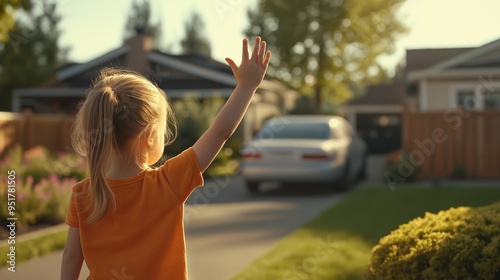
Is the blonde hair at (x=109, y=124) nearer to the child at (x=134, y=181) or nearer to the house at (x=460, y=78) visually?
the child at (x=134, y=181)

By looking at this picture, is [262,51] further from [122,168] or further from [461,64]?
[461,64]

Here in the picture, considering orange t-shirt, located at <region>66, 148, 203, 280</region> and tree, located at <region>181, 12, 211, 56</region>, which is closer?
orange t-shirt, located at <region>66, 148, 203, 280</region>

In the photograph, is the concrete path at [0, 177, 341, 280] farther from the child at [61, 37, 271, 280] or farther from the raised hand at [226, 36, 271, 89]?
the raised hand at [226, 36, 271, 89]

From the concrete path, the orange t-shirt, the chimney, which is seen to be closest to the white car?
the concrete path

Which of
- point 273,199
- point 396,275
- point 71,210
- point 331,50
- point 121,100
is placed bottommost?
point 273,199

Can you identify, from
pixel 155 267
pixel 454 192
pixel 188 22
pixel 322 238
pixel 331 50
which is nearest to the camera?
pixel 155 267

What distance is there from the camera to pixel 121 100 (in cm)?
238

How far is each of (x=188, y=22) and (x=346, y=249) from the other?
2598 inches

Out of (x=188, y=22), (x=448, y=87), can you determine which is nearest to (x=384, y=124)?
(x=448, y=87)

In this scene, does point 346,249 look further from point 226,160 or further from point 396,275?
point 226,160

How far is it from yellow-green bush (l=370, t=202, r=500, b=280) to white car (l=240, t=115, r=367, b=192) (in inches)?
356

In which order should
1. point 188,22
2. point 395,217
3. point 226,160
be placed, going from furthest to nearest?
point 188,22 → point 226,160 → point 395,217

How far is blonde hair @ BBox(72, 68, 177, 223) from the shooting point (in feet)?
7.73

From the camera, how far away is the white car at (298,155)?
13172mm
